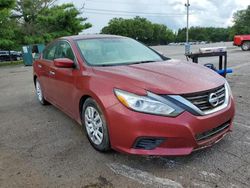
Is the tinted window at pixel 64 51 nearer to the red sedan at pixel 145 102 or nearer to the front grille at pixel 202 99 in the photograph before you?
the red sedan at pixel 145 102

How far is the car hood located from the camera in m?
3.06

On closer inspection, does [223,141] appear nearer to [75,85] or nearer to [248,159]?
[248,159]

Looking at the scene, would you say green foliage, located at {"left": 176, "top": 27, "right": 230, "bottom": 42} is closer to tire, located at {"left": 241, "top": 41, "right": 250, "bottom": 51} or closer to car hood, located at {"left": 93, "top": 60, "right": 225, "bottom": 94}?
tire, located at {"left": 241, "top": 41, "right": 250, "bottom": 51}

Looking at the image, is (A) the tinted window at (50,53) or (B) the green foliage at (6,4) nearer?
(A) the tinted window at (50,53)

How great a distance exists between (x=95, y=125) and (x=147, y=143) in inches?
33.0

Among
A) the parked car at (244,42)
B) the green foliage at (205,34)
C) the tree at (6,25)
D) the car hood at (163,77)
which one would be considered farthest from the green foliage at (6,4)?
the green foliage at (205,34)

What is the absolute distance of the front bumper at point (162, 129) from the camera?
2900 millimetres

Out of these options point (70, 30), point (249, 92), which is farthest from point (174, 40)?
point (249, 92)

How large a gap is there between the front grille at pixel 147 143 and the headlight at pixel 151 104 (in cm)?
29

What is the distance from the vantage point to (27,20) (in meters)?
27.8

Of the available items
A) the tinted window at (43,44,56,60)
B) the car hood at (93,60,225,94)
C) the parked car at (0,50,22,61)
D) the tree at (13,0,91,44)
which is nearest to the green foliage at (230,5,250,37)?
the tree at (13,0,91,44)

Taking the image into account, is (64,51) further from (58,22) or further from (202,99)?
(58,22)

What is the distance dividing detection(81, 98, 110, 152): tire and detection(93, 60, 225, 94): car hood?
40 cm

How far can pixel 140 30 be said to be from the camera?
81.4m
